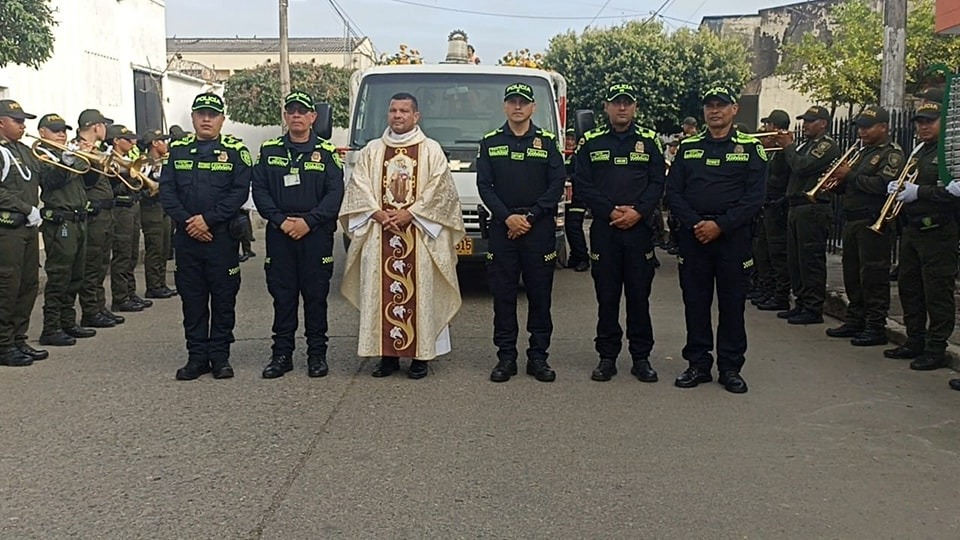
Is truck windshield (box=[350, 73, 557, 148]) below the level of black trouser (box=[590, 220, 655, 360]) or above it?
above

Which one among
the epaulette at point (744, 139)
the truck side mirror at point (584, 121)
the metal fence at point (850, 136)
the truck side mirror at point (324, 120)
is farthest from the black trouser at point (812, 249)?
the truck side mirror at point (324, 120)

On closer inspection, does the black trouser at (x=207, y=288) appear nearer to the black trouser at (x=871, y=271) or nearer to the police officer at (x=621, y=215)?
the police officer at (x=621, y=215)

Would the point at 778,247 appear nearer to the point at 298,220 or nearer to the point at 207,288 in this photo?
the point at 298,220

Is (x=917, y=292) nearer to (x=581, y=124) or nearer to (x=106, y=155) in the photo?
(x=581, y=124)

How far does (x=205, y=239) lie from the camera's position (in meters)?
7.04

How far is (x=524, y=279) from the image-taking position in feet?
23.8

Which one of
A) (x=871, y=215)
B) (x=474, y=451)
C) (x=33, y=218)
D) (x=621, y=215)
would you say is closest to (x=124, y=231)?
(x=33, y=218)

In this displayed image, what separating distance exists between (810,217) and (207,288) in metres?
5.52

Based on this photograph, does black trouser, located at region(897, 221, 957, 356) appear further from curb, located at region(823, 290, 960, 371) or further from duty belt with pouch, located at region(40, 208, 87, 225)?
duty belt with pouch, located at region(40, 208, 87, 225)

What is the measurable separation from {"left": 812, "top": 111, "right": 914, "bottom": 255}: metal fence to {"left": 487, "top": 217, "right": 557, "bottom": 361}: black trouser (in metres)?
4.75

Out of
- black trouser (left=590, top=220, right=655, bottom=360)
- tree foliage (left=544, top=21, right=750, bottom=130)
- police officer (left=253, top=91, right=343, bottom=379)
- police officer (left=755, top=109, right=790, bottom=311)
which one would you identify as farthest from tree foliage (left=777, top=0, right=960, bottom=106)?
police officer (left=253, top=91, right=343, bottom=379)

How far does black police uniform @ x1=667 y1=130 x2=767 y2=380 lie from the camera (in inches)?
265

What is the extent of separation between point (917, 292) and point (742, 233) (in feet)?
6.00

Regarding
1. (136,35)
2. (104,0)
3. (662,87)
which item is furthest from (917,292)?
(136,35)
